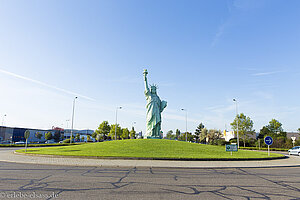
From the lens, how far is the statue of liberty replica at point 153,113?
1389 inches

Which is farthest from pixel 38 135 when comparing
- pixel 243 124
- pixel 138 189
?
pixel 138 189

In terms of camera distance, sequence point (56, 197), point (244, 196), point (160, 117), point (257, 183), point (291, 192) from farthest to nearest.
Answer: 1. point (160, 117)
2. point (257, 183)
3. point (291, 192)
4. point (244, 196)
5. point (56, 197)

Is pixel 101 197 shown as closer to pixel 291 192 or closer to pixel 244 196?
pixel 244 196

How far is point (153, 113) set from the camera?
35438 mm

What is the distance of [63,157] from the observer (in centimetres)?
1606

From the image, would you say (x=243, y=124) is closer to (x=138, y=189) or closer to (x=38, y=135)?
(x=138, y=189)

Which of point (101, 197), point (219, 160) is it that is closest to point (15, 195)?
point (101, 197)

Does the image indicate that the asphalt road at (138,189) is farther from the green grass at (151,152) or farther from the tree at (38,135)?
the tree at (38,135)

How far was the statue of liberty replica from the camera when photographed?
3528 centimetres

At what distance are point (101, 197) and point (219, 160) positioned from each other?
40.4 feet

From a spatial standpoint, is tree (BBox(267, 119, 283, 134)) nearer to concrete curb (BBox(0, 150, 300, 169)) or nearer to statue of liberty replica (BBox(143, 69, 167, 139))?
statue of liberty replica (BBox(143, 69, 167, 139))

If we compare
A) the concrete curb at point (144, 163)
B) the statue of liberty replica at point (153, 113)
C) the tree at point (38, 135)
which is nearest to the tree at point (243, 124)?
Result: the statue of liberty replica at point (153, 113)

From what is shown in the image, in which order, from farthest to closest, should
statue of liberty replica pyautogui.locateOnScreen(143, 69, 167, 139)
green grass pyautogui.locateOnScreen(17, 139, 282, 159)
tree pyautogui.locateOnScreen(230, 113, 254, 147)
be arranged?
1. tree pyautogui.locateOnScreen(230, 113, 254, 147)
2. statue of liberty replica pyautogui.locateOnScreen(143, 69, 167, 139)
3. green grass pyautogui.locateOnScreen(17, 139, 282, 159)

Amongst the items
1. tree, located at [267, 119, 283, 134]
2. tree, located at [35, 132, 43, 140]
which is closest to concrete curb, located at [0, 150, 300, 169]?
tree, located at [267, 119, 283, 134]
